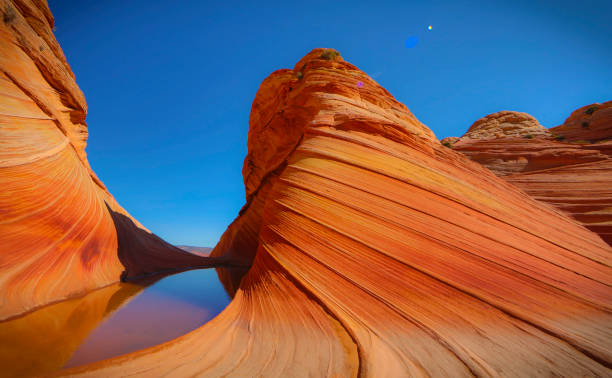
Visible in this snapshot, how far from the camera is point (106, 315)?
304cm

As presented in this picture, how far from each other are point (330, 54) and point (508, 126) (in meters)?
9.60

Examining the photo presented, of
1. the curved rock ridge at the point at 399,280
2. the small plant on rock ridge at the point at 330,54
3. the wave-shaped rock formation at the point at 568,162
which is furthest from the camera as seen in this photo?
the small plant on rock ridge at the point at 330,54

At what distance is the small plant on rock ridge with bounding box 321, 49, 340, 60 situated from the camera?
6.67 metres

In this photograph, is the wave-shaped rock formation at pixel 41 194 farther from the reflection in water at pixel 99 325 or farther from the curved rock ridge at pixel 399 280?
the curved rock ridge at pixel 399 280

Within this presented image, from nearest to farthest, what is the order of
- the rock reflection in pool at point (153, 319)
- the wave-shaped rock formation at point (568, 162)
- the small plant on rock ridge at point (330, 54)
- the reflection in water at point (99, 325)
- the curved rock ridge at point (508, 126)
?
the reflection in water at point (99, 325)
the rock reflection in pool at point (153, 319)
the wave-shaped rock formation at point (568, 162)
the small plant on rock ridge at point (330, 54)
the curved rock ridge at point (508, 126)

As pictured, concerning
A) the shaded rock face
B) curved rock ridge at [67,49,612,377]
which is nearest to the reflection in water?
curved rock ridge at [67,49,612,377]

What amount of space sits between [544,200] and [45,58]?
40.5 feet

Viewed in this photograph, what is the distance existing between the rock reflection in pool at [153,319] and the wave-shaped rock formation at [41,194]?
3.40 ft

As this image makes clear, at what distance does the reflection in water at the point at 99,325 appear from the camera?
6.19 feet

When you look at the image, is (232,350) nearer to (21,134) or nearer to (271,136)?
(21,134)

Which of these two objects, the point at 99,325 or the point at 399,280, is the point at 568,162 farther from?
the point at 99,325

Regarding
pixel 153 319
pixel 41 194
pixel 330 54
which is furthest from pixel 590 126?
pixel 41 194

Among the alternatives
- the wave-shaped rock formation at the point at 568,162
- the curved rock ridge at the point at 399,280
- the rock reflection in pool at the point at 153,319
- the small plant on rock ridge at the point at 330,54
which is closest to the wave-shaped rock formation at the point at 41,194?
the rock reflection in pool at the point at 153,319

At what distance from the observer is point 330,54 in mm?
6691
